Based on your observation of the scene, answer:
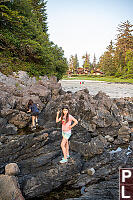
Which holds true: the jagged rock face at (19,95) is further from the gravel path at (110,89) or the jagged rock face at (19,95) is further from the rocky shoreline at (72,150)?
the gravel path at (110,89)

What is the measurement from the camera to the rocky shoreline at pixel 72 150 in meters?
4.99

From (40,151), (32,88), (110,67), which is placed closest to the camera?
(40,151)

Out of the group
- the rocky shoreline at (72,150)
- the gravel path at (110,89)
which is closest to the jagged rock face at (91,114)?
the rocky shoreline at (72,150)

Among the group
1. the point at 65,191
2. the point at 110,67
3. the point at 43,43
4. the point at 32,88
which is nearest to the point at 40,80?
the point at 32,88

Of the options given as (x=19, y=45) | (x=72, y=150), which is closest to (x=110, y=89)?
(x=19, y=45)

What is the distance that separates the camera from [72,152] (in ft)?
23.1

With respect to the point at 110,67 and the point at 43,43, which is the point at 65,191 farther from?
the point at 110,67

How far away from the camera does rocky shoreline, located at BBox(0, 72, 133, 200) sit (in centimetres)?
499

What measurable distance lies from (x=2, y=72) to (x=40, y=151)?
446 inches

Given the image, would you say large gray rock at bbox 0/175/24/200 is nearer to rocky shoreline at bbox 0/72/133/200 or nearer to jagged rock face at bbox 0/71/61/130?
rocky shoreline at bbox 0/72/133/200

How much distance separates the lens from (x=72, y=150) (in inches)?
287

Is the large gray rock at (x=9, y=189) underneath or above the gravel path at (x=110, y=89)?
underneath

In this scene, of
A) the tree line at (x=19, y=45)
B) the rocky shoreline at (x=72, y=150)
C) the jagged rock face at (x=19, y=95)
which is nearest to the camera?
the rocky shoreline at (x=72, y=150)

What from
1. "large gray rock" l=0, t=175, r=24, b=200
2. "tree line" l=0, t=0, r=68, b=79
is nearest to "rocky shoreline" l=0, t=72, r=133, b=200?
"large gray rock" l=0, t=175, r=24, b=200
